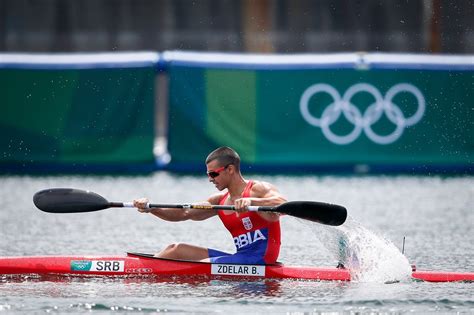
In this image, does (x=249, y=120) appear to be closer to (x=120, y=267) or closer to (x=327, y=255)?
(x=327, y=255)

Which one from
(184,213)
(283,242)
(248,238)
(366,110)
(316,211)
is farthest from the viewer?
(366,110)

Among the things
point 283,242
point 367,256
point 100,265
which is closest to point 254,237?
point 367,256

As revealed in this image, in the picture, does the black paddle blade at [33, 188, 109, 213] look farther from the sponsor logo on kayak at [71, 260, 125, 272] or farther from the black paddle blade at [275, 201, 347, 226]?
the black paddle blade at [275, 201, 347, 226]

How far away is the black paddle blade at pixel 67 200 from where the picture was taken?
39.5 ft

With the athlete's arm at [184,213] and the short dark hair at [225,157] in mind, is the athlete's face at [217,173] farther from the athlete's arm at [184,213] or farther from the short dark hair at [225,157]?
the athlete's arm at [184,213]

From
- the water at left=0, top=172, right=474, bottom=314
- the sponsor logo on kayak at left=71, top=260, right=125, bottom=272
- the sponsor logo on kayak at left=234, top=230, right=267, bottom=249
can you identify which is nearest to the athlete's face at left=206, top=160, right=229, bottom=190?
the sponsor logo on kayak at left=234, top=230, right=267, bottom=249

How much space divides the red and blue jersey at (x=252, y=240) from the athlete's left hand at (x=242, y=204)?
29cm

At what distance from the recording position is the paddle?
435 inches

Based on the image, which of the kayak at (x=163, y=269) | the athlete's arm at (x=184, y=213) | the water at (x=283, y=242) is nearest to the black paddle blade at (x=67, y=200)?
the athlete's arm at (x=184, y=213)

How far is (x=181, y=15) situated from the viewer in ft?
77.0

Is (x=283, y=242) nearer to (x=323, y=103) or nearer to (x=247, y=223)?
(x=247, y=223)

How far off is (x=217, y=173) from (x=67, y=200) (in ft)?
5.45

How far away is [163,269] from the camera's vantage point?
11258 millimetres

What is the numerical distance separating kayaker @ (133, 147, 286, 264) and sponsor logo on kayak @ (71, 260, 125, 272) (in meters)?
0.40
